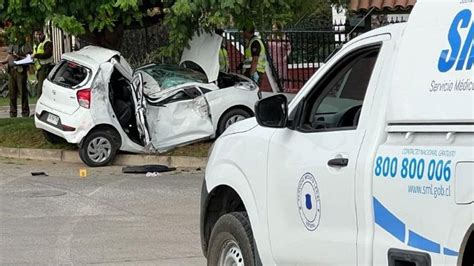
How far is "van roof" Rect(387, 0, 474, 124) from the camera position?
404 cm

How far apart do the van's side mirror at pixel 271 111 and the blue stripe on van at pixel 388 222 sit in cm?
114

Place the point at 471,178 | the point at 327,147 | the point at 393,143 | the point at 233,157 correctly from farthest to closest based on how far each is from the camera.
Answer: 1. the point at 233,157
2. the point at 327,147
3. the point at 393,143
4. the point at 471,178

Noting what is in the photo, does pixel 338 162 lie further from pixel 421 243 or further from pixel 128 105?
pixel 128 105

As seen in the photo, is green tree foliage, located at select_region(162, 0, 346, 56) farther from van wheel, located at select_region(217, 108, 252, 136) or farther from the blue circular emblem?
the blue circular emblem

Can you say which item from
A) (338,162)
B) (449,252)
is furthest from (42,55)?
(449,252)

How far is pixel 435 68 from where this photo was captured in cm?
423

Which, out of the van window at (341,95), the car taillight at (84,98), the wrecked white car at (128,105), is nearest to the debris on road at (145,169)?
the wrecked white car at (128,105)

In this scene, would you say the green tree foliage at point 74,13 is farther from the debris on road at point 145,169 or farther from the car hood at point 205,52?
the debris on road at point 145,169

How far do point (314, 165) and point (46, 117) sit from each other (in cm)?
1007

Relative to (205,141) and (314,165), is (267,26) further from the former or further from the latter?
(314,165)

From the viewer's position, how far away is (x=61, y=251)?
8.55 meters

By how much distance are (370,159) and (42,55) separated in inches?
602

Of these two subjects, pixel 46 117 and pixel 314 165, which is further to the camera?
pixel 46 117

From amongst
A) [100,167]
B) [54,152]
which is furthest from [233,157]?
[54,152]
